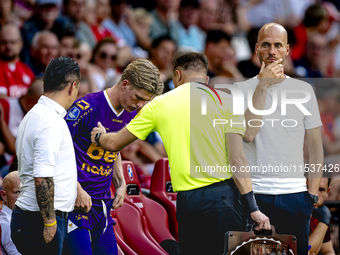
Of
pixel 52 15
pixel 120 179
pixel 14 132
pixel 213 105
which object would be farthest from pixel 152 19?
pixel 213 105

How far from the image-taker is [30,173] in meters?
2.81

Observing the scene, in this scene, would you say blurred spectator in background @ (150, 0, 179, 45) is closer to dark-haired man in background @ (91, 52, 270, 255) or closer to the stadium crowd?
the stadium crowd

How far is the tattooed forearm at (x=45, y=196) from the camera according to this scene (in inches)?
107

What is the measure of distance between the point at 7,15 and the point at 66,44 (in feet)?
3.03

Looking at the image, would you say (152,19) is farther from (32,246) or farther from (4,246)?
(32,246)

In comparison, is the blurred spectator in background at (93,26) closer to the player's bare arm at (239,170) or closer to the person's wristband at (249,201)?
the player's bare arm at (239,170)

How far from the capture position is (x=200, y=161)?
2.97m

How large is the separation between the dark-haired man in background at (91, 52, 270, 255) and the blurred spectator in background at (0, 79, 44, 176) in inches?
119

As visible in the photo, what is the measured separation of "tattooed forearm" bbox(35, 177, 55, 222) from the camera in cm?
271

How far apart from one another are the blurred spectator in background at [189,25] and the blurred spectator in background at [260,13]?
40.8 inches

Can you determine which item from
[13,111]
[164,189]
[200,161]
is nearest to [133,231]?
[164,189]

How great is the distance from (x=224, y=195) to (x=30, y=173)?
1175 millimetres

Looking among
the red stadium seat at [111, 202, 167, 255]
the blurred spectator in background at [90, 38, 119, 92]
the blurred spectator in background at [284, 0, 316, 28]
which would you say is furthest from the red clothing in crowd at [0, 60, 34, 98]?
the blurred spectator in background at [284, 0, 316, 28]

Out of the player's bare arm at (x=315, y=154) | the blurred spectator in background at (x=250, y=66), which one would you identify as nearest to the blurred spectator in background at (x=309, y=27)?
the blurred spectator in background at (x=250, y=66)
